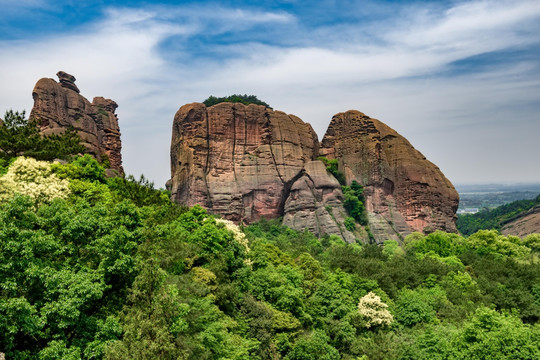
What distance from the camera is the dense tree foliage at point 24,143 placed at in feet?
104

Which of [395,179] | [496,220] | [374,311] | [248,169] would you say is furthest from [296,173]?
[496,220]

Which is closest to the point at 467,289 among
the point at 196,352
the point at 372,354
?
the point at 372,354

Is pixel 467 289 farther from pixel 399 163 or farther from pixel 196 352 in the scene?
pixel 399 163

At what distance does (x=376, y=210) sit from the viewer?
74.5 metres

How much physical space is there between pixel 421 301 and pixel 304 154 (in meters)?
46.2

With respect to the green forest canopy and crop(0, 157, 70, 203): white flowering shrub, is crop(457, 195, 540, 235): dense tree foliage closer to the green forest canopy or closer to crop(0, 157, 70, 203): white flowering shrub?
the green forest canopy

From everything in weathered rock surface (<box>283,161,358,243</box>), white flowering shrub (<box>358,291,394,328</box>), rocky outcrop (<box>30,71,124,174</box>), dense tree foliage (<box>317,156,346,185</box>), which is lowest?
white flowering shrub (<box>358,291,394,328</box>)

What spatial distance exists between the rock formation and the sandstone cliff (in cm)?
15

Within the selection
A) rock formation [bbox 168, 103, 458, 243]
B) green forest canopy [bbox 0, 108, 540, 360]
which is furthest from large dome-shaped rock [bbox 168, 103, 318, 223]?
green forest canopy [bbox 0, 108, 540, 360]

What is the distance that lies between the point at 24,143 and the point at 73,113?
2813 centimetres

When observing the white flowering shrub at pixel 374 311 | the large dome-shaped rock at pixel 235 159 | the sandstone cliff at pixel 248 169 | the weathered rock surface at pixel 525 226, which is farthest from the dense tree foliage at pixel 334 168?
the white flowering shrub at pixel 374 311

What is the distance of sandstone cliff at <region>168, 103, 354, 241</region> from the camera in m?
68.5

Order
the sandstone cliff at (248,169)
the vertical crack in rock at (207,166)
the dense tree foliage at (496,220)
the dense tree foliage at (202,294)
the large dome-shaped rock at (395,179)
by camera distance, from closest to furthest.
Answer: the dense tree foliage at (202,294)
the vertical crack in rock at (207,166)
the sandstone cliff at (248,169)
the large dome-shaped rock at (395,179)
the dense tree foliage at (496,220)

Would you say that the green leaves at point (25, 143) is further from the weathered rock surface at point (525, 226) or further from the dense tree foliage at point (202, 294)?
the weathered rock surface at point (525, 226)
